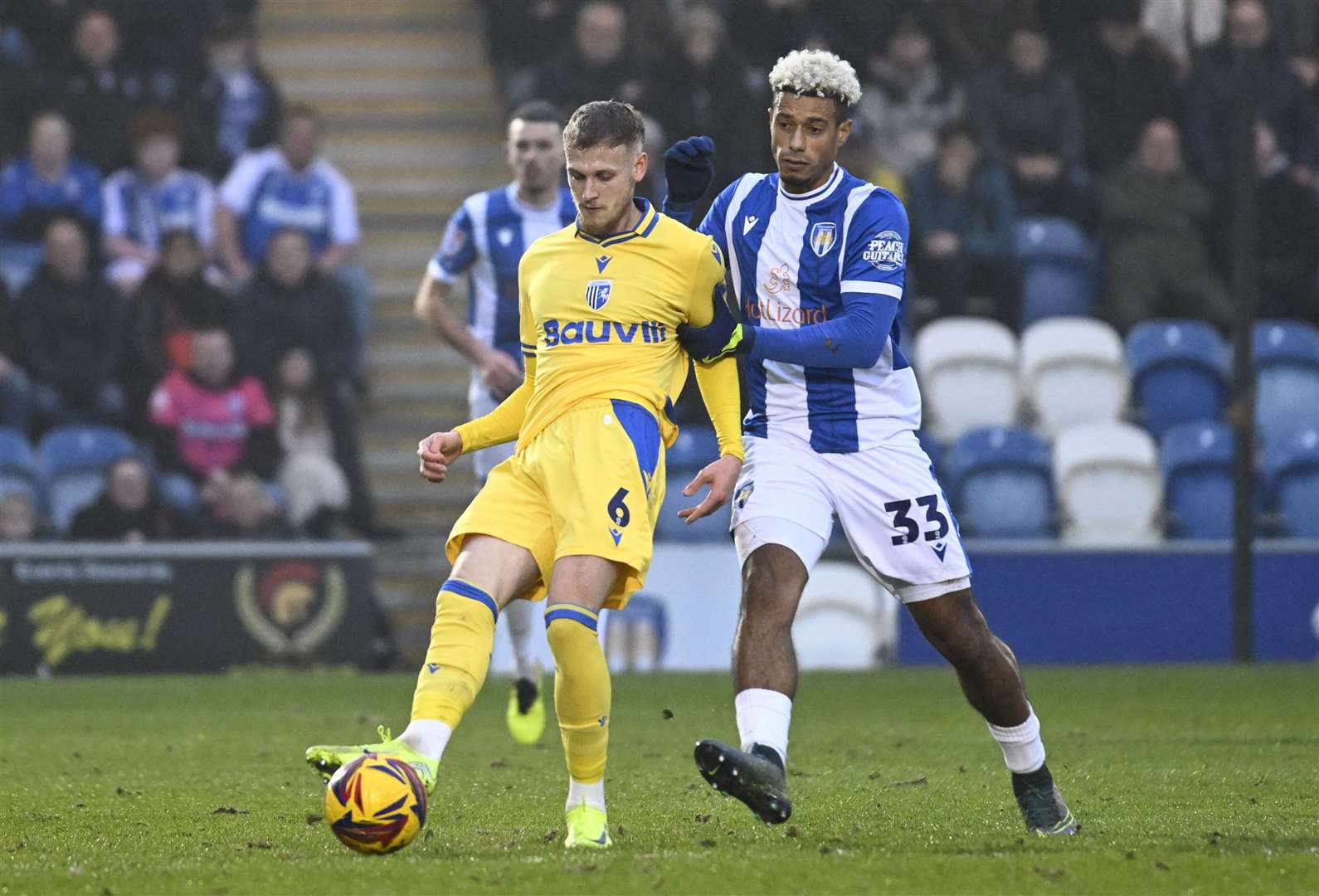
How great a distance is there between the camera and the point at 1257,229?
16.2m

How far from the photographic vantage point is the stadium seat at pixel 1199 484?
47.2 feet

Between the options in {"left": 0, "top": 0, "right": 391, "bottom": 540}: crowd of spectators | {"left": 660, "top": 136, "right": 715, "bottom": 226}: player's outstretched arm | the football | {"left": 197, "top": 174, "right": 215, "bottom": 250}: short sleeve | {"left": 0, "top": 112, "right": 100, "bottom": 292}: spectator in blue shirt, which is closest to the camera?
the football

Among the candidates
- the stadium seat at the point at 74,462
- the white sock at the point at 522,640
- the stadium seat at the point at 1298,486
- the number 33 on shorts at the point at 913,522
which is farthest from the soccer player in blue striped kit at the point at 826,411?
the stadium seat at the point at 1298,486

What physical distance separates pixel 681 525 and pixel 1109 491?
9.61ft

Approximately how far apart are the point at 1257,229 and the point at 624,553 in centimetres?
1211

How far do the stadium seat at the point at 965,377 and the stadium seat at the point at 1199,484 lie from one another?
48.3 inches

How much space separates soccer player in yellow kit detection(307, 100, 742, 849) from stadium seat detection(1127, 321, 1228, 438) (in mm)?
10170

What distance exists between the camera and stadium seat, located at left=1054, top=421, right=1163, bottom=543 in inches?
557

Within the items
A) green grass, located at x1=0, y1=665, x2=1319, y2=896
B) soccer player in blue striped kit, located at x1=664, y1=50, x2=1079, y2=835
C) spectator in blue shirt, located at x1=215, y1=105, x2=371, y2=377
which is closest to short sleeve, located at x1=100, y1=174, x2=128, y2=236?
spectator in blue shirt, located at x1=215, y1=105, x2=371, y2=377

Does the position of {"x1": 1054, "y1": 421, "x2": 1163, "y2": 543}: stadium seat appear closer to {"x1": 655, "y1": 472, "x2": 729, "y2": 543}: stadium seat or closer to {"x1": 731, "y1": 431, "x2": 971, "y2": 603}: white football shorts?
{"x1": 655, "y1": 472, "x2": 729, "y2": 543}: stadium seat

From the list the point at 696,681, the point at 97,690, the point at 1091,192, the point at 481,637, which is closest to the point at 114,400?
the point at 97,690

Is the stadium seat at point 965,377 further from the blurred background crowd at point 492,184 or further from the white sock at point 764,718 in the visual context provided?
the white sock at point 764,718

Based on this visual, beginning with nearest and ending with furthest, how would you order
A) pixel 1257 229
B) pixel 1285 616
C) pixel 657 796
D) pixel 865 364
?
pixel 865 364 < pixel 657 796 < pixel 1285 616 < pixel 1257 229

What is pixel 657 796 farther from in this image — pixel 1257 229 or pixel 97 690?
pixel 1257 229
